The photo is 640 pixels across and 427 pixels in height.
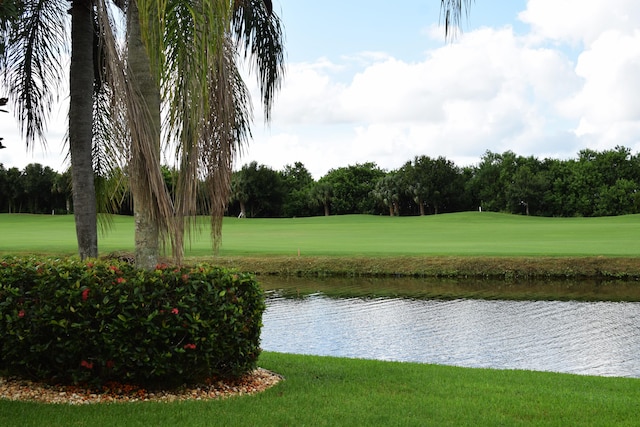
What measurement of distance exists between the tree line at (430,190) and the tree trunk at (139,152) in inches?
2497

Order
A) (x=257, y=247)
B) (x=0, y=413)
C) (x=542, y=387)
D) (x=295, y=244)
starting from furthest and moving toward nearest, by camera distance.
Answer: (x=295, y=244) → (x=257, y=247) → (x=542, y=387) → (x=0, y=413)

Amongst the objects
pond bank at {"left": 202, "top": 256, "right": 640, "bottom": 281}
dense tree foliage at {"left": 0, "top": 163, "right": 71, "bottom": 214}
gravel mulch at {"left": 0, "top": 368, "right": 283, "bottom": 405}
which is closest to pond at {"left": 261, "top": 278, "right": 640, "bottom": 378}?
pond bank at {"left": 202, "top": 256, "right": 640, "bottom": 281}

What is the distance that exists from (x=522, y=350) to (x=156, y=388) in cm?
896

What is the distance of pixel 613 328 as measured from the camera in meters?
16.2

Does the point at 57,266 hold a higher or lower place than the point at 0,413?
higher

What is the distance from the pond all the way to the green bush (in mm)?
6645

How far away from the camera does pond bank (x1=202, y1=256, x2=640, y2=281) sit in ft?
82.3

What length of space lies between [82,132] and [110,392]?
3855 mm

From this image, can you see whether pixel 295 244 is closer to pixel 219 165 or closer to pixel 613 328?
pixel 613 328

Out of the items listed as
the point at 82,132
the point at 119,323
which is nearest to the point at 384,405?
the point at 119,323

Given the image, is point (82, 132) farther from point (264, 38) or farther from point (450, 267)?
point (450, 267)

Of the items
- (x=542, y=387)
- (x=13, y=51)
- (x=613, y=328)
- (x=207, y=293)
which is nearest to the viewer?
(x=207, y=293)

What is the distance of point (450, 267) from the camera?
26094 mm

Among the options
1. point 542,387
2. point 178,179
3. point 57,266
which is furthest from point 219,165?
point 542,387
